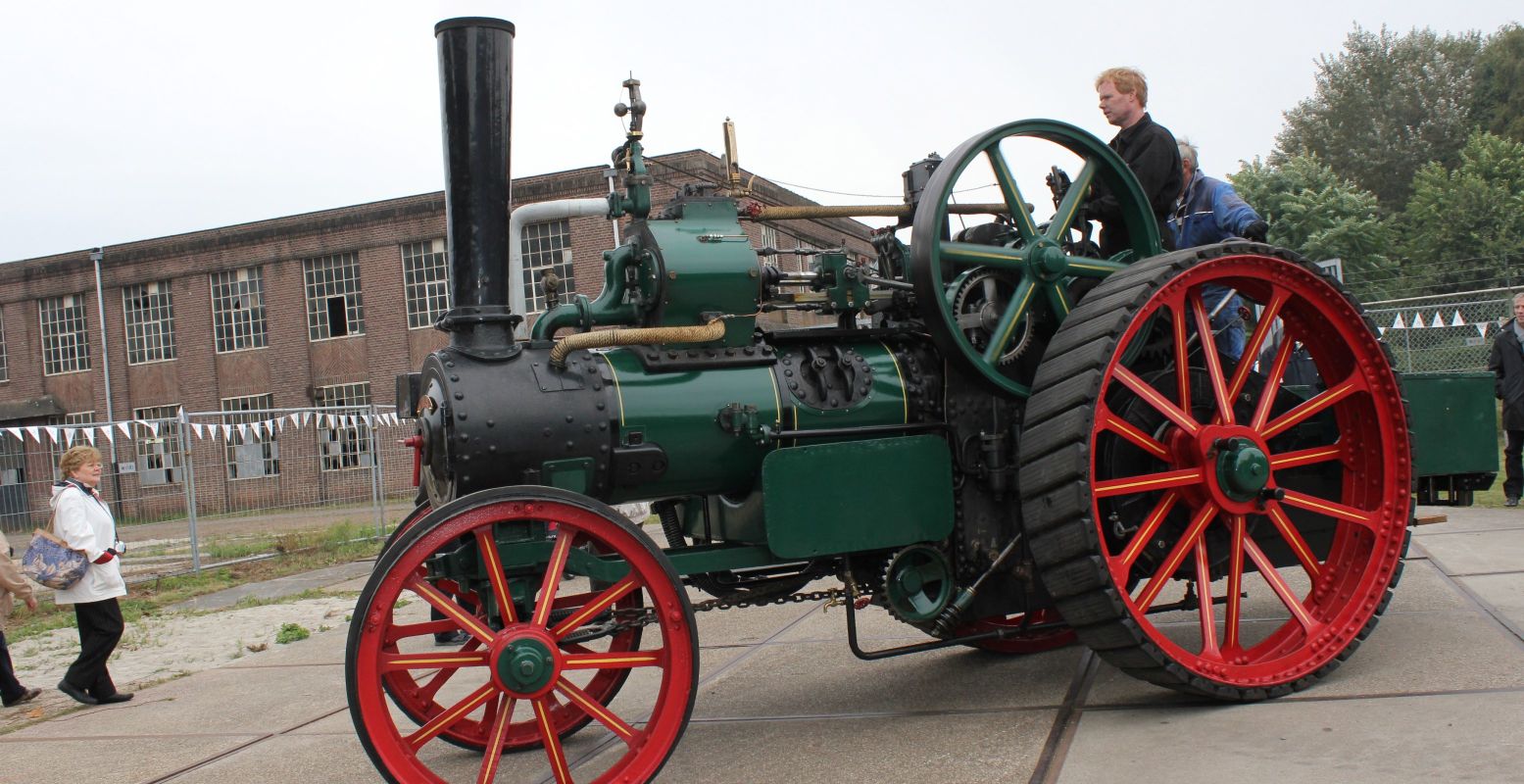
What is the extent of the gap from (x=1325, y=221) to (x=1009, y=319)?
3130 centimetres

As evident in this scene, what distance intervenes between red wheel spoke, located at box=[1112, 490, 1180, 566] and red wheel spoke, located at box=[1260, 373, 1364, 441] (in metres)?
0.42

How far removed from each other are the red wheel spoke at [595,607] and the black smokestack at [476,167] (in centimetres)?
88

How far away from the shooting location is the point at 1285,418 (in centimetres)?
430

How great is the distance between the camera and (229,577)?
1150cm

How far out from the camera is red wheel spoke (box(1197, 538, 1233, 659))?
4008mm

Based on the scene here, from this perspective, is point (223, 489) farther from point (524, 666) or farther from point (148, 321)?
point (148, 321)

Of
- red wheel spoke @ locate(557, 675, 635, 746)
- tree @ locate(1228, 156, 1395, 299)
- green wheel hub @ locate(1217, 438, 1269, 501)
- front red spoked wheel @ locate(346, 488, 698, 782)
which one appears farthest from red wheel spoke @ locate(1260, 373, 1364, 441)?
tree @ locate(1228, 156, 1395, 299)

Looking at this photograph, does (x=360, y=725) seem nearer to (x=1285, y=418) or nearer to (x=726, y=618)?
(x=1285, y=418)

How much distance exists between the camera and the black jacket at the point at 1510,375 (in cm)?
954

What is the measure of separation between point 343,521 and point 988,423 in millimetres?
11629

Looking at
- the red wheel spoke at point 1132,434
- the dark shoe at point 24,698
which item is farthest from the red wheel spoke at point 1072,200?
the dark shoe at point 24,698

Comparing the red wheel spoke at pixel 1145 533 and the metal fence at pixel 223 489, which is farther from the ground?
the red wheel spoke at pixel 1145 533

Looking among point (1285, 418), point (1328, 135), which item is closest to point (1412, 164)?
point (1328, 135)

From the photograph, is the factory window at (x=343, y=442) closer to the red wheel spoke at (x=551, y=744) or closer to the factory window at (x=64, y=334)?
the red wheel spoke at (x=551, y=744)
